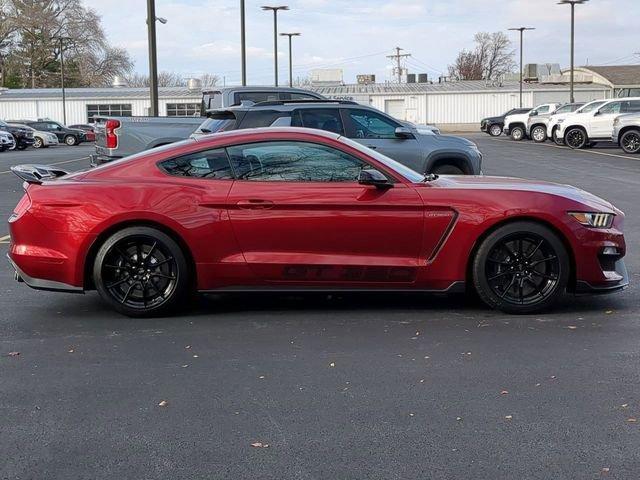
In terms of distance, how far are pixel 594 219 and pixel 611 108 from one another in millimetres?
26584

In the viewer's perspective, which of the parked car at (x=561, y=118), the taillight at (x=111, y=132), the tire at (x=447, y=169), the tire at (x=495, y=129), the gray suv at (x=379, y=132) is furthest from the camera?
the tire at (x=495, y=129)

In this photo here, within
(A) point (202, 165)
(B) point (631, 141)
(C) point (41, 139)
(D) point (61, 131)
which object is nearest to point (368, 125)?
(A) point (202, 165)

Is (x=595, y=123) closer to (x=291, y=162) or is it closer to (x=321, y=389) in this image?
(x=291, y=162)

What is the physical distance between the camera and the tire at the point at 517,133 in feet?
141

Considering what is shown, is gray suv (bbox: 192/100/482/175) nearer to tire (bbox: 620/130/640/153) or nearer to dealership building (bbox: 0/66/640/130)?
tire (bbox: 620/130/640/153)

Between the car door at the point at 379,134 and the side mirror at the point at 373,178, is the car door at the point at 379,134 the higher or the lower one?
the higher one

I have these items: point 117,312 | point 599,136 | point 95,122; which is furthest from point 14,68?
point 117,312

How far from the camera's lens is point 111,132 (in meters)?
13.7

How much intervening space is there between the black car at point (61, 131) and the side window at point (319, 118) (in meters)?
38.8

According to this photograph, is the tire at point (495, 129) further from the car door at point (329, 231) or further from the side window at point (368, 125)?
the car door at point (329, 231)

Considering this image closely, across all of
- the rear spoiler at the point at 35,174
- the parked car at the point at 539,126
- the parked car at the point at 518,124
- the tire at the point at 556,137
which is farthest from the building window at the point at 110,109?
the rear spoiler at the point at 35,174

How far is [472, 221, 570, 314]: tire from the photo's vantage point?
6.20m

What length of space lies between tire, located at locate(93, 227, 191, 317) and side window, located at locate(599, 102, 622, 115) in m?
27.7

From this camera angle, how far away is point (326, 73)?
260ft
